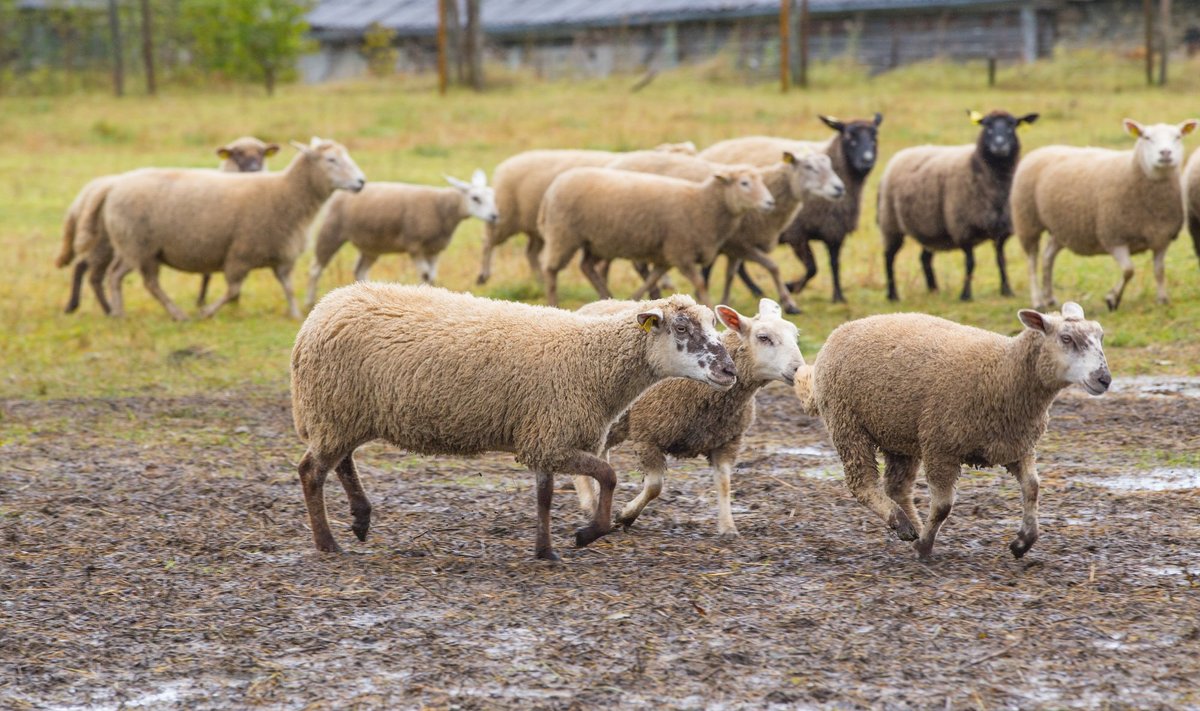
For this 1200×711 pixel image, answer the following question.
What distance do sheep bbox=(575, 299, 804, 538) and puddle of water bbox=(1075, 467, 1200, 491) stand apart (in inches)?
75.6

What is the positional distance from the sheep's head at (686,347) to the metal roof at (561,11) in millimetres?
37222

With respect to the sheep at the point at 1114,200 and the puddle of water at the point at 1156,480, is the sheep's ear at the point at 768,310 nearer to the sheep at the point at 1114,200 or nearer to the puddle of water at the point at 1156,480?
the puddle of water at the point at 1156,480

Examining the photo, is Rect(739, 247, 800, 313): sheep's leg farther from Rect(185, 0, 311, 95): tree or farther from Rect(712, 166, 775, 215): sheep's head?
Rect(185, 0, 311, 95): tree

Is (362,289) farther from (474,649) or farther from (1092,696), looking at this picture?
(1092,696)

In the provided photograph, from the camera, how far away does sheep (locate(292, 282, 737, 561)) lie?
22.2ft

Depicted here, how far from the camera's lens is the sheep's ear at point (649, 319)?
6.78 m

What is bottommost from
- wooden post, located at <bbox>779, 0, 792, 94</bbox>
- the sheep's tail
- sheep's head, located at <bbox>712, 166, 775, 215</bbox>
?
the sheep's tail

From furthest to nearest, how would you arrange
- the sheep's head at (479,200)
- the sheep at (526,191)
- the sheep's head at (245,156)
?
the sheep's head at (245,156), the sheep at (526,191), the sheep's head at (479,200)

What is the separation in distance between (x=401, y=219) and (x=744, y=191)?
4.33 meters

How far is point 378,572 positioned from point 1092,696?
10.1 feet

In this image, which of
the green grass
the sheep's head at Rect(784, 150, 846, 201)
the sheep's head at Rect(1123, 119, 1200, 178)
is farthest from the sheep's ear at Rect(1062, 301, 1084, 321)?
the sheep's head at Rect(784, 150, 846, 201)

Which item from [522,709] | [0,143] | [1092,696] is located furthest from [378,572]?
[0,143]

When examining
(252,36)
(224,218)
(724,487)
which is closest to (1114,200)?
(724,487)

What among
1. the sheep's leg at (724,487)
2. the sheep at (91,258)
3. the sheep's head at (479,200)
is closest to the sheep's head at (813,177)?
the sheep's head at (479,200)
